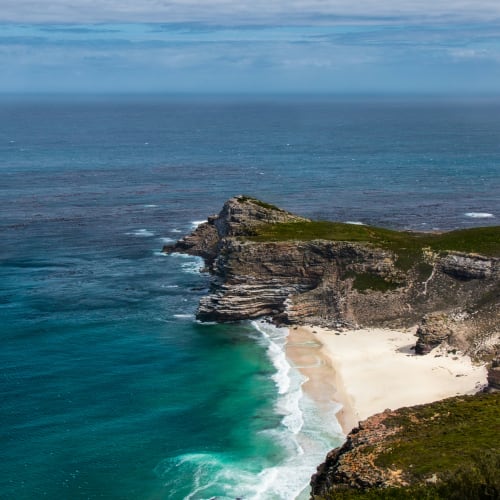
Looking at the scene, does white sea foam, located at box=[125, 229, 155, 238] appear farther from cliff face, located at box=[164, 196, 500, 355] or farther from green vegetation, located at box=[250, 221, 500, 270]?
cliff face, located at box=[164, 196, 500, 355]

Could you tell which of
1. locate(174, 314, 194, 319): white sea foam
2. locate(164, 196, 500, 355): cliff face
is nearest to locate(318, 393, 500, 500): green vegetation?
locate(164, 196, 500, 355): cliff face

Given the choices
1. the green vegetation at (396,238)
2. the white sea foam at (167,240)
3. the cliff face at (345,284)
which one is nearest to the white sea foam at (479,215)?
the green vegetation at (396,238)

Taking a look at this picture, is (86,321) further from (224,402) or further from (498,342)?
(498,342)

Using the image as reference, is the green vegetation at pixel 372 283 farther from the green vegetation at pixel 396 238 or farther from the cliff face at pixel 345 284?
the green vegetation at pixel 396 238

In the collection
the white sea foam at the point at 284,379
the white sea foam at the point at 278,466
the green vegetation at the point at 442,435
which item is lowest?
the white sea foam at the point at 278,466

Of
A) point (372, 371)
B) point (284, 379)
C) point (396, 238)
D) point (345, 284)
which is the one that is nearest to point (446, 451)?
point (284, 379)

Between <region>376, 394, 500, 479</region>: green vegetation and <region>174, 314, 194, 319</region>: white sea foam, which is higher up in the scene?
<region>376, 394, 500, 479</region>: green vegetation
